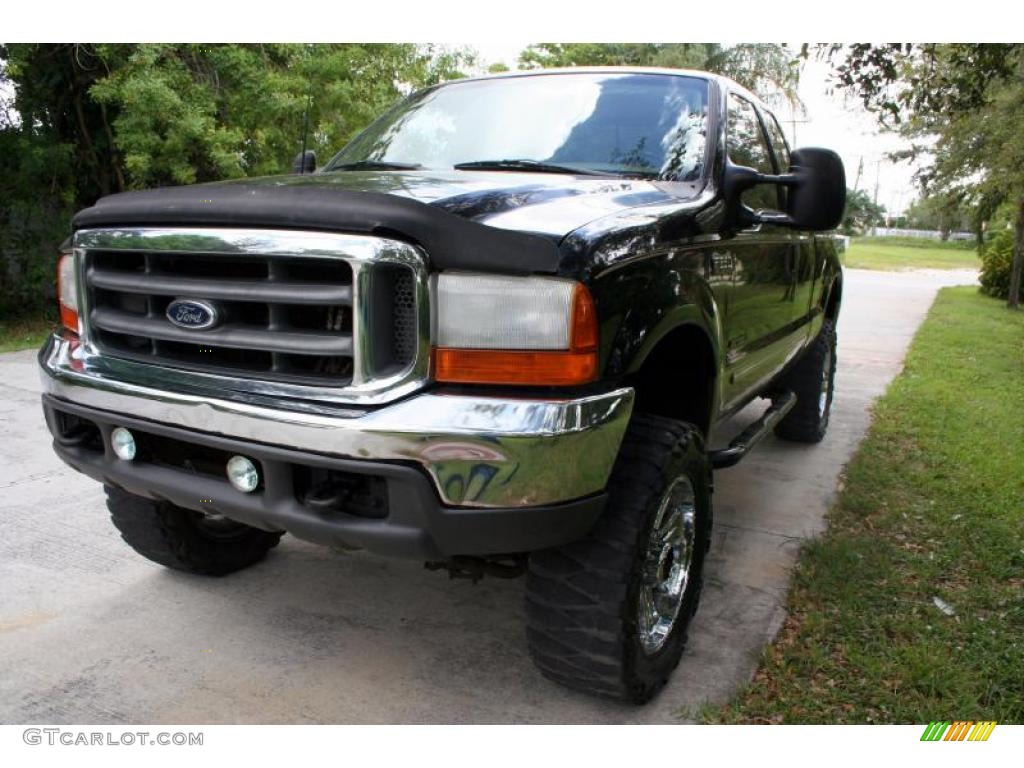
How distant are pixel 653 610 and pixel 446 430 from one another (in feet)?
3.56

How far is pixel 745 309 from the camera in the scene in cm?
334

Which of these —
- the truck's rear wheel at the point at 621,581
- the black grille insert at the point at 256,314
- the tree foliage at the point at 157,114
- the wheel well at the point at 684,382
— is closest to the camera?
the black grille insert at the point at 256,314

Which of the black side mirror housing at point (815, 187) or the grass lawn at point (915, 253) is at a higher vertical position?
the black side mirror housing at point (815, 187)

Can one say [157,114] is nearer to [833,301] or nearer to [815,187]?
[833,301]

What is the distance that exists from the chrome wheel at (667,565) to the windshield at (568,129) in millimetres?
1192

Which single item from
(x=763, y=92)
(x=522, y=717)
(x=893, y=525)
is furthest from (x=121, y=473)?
(x=763, y=92)

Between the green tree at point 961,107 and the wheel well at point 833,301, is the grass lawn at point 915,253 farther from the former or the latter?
the wheel well at point 833,301

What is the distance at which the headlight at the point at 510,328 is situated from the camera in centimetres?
202

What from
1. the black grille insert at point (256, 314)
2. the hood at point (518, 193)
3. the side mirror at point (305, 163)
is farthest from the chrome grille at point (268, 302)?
the side mirror at point (305, 163)

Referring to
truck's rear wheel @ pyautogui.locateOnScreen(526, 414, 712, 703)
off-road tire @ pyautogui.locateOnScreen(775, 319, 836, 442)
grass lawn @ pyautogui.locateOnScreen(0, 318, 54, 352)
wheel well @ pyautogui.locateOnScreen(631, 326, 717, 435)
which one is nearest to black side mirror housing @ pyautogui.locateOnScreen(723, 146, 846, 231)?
wheel well @ pyautogui.locateOnScreen(631, 326, 717, 435)

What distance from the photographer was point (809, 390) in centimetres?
543

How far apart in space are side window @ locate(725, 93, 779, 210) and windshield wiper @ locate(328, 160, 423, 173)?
123cm

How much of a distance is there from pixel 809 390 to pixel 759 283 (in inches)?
84.4

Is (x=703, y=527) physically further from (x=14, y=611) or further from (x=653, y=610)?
(x=14, y=611)
